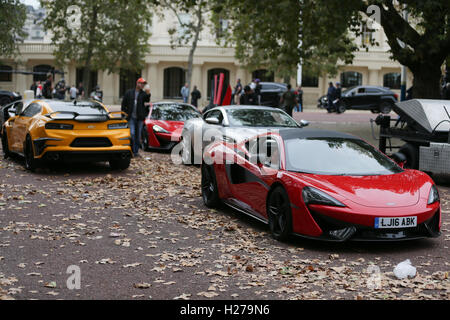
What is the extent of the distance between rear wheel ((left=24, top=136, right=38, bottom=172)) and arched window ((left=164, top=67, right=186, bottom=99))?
5111 centimetres

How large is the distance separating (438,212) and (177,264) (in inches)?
125

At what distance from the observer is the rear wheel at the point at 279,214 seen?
24.4 feet

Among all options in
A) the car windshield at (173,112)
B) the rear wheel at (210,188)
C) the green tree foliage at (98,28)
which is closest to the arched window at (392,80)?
the green tree foliage at (98,28)

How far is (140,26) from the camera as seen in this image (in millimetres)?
43938

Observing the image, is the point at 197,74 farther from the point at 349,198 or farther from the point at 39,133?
the point at 349,198

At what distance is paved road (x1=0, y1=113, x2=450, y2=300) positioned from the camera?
5820mm

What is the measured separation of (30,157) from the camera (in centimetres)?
1321

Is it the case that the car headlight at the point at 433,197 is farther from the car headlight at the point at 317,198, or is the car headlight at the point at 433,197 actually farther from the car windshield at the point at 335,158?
the car headlight at the point at 317,198

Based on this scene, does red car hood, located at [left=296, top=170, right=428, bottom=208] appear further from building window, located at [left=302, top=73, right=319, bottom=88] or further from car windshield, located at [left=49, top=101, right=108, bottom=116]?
building window, located at [left=302, top=73, right=319, bottom=88]

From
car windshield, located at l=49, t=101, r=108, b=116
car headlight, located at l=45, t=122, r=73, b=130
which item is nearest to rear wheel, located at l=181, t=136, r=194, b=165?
car windshield, located at l=49, t=101, r=108, b=116

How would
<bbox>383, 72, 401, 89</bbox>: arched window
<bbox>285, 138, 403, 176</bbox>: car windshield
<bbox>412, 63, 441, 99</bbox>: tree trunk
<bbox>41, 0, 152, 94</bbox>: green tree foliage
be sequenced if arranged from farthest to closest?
<bbox>383, 72, 401, 89</bbox>: arched window → <bbox>41, 0, 152, 94</bbox>: green tree foliage → <bbox>412, 63, 441, 99</bbox>: tree trunk → <bbox>285, 138, 403, 176</bbox>: car windshield

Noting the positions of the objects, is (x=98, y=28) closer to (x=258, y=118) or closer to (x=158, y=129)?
(x=158, y=129)

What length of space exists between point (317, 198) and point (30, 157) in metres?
7.86

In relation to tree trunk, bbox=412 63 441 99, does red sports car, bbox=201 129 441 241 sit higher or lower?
lower
